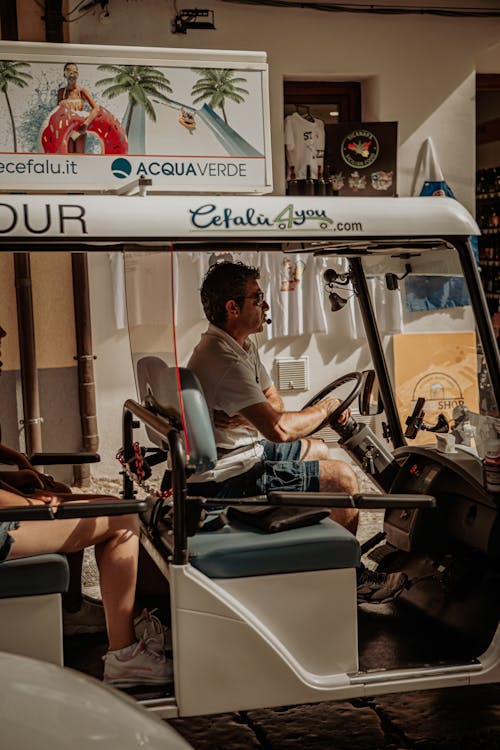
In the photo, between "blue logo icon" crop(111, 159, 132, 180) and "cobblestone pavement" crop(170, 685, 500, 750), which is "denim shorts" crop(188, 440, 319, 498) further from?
"blue logo icon" crop(111, 159, 132, 180)

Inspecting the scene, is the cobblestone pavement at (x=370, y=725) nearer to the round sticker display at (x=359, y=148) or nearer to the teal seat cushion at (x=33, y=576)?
the teal seat cushion at (x=33, y=576)

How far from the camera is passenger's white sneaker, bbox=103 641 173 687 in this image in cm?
332

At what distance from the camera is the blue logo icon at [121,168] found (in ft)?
23.6

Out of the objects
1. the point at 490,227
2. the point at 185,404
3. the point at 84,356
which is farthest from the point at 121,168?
the point at 490,227

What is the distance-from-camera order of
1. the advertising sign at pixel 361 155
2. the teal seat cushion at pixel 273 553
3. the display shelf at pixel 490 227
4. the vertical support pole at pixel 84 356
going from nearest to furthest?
the teal seat cushion at pixel 273 553, the vertical support pole at pixel 84 356, the advertising sign at pixel 361 155, the display shelf at pixel 490 227

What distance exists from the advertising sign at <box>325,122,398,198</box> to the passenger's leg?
5475 millimetres

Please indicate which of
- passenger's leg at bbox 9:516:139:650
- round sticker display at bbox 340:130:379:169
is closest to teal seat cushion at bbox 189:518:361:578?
passenger's leg at bbox 9:516:139:650

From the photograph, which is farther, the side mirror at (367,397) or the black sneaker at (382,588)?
the side mirror at (367,397)

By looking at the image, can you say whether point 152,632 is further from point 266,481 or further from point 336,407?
point 336,407

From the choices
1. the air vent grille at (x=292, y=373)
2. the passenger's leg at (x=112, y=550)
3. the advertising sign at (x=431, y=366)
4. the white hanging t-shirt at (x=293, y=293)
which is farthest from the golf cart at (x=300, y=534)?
the air vent grille at (x=292, y=373)

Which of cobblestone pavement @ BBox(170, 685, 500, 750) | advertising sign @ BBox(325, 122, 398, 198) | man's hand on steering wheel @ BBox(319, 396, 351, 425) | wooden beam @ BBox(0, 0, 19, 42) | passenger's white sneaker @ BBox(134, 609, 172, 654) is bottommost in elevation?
cobblestone pavement @ BBox(170, 685, 500, 750)

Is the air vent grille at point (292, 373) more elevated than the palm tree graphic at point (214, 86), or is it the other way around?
the palm tree graphic at point (214, 86)

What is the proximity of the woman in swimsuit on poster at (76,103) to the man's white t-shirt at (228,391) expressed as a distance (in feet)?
11.4

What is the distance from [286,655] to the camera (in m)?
3.25
